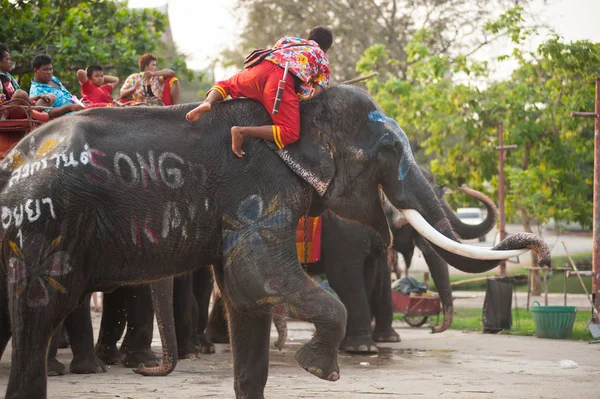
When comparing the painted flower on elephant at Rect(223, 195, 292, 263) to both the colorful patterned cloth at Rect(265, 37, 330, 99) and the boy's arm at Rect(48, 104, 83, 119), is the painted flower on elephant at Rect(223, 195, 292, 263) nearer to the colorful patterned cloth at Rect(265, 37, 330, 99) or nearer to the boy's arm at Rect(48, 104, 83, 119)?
the colorful patterned cloth at Rect(265, 37, 330, 99)

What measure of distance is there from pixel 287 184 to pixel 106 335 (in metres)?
5.03

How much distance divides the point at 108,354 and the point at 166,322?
243 cm

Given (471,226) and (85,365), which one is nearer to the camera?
(85,365)

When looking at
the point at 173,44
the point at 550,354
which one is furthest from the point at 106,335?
the point at 173,44

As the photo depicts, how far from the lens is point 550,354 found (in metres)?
11.8

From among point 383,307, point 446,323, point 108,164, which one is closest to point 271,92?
point 108,164

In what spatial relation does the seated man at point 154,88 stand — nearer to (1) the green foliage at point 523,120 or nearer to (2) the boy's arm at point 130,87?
(2) the boy's arm at point 130,87

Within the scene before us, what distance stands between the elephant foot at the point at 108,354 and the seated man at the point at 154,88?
2.51 meters

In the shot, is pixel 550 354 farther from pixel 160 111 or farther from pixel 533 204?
pixel 533 204

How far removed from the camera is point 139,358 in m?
10.3

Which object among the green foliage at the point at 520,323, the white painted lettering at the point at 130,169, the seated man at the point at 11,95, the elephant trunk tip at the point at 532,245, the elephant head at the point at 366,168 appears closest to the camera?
the white painted lettering at the point at 130,169

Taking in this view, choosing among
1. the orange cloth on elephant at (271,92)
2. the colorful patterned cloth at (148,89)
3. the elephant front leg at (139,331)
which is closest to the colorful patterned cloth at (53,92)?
the colorful patterned cloth at (148,89)

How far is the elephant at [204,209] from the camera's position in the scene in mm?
6145

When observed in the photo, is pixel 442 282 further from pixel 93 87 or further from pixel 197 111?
pixel 197 111
